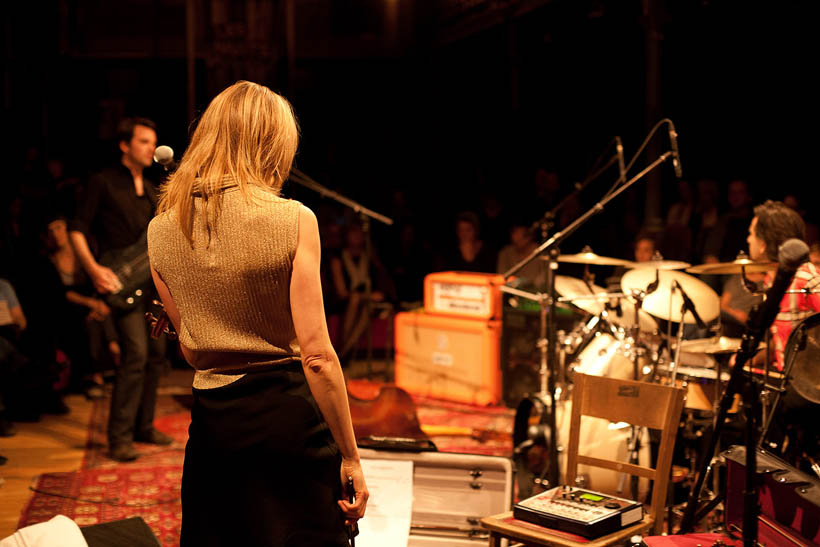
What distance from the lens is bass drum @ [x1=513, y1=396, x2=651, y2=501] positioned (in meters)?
4.11

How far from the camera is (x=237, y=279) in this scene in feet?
6.04

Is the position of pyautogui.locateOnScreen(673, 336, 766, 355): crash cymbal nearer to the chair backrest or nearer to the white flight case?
the chair backrest

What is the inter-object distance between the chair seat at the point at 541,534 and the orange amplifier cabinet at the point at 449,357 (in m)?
3.72

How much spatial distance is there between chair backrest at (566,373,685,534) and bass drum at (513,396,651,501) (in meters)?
0.75

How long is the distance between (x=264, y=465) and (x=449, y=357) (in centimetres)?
499

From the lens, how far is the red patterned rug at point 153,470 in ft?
13.8

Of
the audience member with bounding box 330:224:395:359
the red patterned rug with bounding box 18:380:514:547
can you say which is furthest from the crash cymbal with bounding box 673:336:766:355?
the audience member with bounding box 330:224:395:359

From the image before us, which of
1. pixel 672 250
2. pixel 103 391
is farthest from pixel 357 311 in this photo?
pixel 672 250

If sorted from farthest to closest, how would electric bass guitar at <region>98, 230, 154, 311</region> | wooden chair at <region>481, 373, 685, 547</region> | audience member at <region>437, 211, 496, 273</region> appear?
audience member at <region>437, 211, 496, 273</region> < electric bass guitar at <region>98, 230, 154, 311</region> < wooden chair at <region>481, 373, 685, 547</region>

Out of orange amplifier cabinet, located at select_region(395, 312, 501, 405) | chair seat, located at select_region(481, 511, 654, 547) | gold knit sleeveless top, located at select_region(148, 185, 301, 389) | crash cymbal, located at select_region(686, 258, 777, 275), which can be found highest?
gold knit sleeveless top, located at select_region(148, 185, 301, 389)

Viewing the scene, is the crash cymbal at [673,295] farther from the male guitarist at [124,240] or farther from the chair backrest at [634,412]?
the male guitarist at [124,240]

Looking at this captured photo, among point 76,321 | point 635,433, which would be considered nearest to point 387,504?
point 635,433

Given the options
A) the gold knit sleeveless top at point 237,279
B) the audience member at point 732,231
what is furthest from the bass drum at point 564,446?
the audience member at point 732,231

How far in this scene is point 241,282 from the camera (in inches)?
72.5
